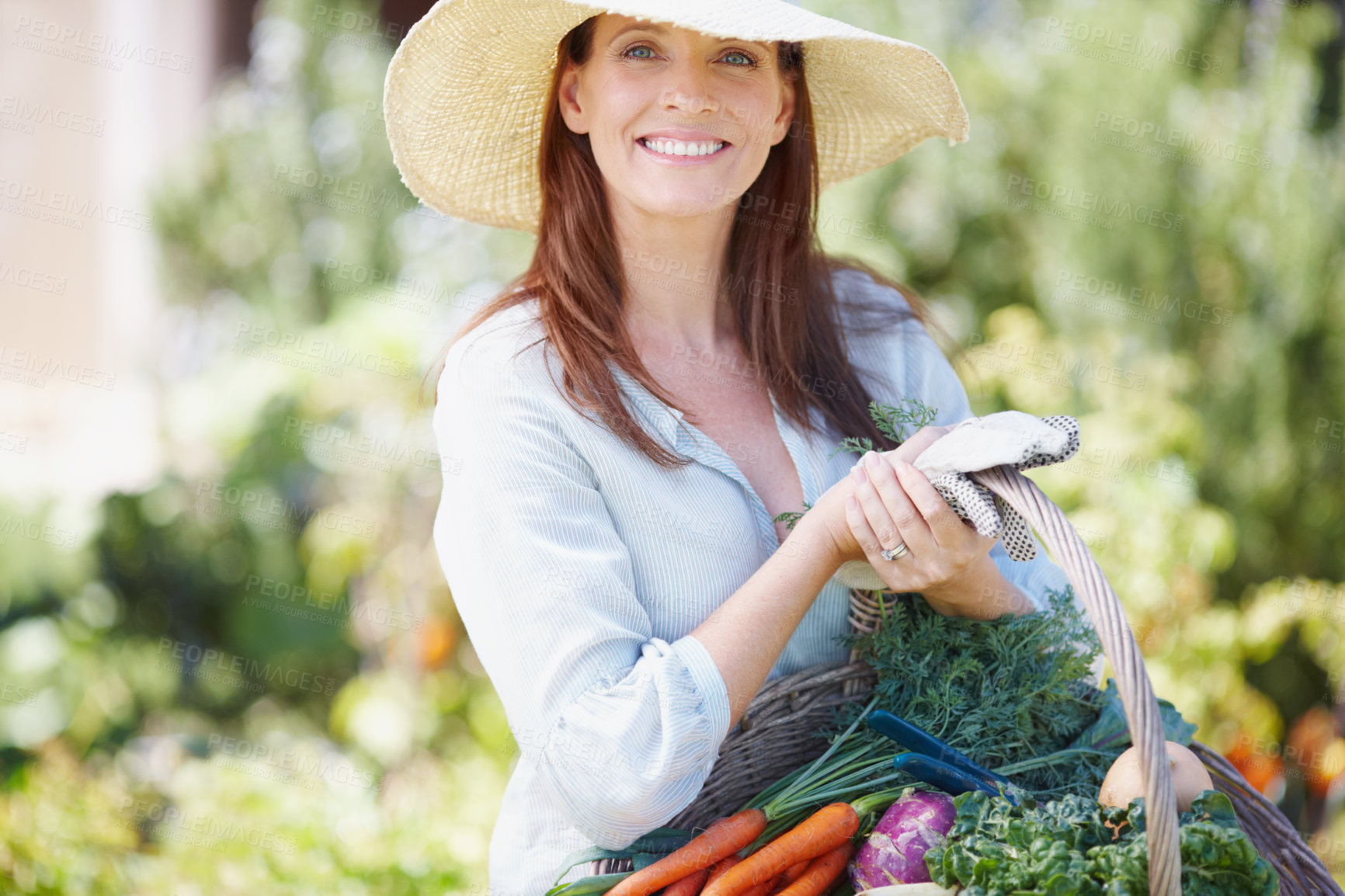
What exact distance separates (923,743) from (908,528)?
0.96 ft

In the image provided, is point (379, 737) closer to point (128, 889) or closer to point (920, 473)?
point (128, 889)

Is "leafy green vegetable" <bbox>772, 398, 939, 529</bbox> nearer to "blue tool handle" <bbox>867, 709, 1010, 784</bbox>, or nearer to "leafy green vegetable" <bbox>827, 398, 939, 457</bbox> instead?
"leafy green vegetable" <bbox>827, 398, 939, 457</bbox>

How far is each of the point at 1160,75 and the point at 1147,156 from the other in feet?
0.80

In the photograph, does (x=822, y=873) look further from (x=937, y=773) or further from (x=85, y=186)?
(x=85, y=186)

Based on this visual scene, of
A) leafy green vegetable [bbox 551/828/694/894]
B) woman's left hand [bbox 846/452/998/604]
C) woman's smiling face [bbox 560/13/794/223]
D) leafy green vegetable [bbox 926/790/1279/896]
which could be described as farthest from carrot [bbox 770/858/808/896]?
woman's smiling face [bbox 560/13/794/223]

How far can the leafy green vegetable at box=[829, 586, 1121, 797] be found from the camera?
1581mm

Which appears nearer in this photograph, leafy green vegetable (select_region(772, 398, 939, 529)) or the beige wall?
leafy green vegetable (select_region(772, 398, 939, 529))

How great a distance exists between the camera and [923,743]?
4.78 ft

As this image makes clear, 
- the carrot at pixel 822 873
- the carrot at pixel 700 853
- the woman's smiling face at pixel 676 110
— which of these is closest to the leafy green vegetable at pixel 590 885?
the carrot at pixel 700 853

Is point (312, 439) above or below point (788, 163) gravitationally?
below

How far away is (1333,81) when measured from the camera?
336cm

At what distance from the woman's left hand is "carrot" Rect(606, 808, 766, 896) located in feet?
1.26

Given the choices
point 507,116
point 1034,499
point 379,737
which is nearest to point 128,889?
point 379,737

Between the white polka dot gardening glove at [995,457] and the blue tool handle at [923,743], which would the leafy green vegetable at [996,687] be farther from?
the white polka dot gardening glove at [995,457]
